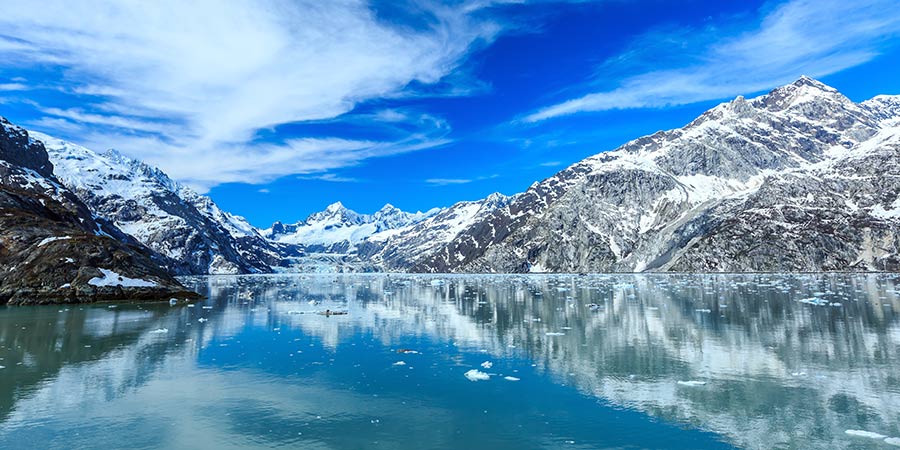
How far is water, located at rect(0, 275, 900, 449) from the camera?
16922 millimetres

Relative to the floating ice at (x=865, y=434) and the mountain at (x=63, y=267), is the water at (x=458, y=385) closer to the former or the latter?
the floating ice at (x=865, y=434)

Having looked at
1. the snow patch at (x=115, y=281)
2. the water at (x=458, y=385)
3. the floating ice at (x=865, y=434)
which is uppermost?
the snow patch at (x=115, y=281)

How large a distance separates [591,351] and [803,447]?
16.3 meters

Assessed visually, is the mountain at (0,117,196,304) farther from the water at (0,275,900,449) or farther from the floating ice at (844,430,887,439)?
the floating ice at (844,430,887,439)

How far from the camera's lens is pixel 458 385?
23.8 m

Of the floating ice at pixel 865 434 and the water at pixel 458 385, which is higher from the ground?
the water at pixel 458 385

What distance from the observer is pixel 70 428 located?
1775cm

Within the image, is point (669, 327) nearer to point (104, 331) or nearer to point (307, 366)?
point (307, 366)

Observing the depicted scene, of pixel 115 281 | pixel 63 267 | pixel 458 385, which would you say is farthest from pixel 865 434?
pixel 63 267

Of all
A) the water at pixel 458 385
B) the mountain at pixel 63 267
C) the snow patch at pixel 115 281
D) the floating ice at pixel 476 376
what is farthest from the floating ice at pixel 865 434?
the snow patch at pixel 115 281

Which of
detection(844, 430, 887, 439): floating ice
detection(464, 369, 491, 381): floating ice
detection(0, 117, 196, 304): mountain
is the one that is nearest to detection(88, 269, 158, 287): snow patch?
detection(0, 117, 196, 304): mountain

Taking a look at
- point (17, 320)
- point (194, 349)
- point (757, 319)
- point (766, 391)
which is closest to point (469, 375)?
point (766, 391)

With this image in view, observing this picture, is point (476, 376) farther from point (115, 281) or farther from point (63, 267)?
point (63, 267)

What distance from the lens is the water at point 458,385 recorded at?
55.5 ft
